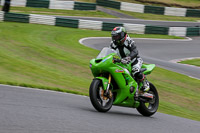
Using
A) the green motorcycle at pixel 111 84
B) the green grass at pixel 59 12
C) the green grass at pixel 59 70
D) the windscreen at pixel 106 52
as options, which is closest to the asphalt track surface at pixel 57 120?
the green motorcycle at pixel 111 84

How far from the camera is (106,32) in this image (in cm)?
2797

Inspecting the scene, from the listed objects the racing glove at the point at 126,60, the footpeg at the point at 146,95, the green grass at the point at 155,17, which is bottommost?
the footpeg at the point at 146,95

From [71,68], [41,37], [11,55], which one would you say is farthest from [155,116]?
[41,37]

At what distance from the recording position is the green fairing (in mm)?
7267

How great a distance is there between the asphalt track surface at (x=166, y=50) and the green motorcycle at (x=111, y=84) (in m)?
10.1

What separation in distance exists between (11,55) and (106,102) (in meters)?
9.05

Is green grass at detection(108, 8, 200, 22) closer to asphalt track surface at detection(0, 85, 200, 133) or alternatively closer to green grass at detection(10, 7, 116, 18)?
green grass at detection(10, 7, 116, 18)

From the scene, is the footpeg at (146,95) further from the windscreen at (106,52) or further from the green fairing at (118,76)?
the windscreen at (106,52)

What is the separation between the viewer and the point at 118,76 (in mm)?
7562

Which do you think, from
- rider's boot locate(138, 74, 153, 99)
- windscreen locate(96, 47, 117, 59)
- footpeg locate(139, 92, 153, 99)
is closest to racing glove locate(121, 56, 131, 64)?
windscreen locate(96, 47, 117, 59)

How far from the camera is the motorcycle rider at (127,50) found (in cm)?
772

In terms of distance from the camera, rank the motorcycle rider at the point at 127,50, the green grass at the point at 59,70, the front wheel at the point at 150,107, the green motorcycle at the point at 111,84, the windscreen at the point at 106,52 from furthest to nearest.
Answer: the green grass at the point at 59,70 → the front wheel at the point at 150,107 → the motorcycle rider at the point at 127,50 → the windscreen at the point at 106,52 → the green motorcycle at the point at 111,84

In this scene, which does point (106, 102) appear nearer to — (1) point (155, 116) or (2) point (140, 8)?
(1) point (155, 116)

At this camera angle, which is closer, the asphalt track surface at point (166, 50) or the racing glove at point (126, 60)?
the racing glove at point (126, 60)
